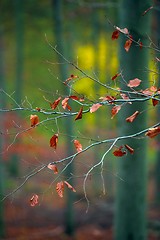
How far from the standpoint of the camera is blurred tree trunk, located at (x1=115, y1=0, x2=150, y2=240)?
7.19 meters

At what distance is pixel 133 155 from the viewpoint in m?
7.45

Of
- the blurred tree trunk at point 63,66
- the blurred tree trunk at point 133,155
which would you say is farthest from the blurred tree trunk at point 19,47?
the blurred tree trunk at point 133,155

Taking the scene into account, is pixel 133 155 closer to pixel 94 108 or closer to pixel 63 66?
pixel 94 108

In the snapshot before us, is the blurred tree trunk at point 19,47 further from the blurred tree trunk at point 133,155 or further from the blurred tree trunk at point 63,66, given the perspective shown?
the blurred tree trunk at point 133,155

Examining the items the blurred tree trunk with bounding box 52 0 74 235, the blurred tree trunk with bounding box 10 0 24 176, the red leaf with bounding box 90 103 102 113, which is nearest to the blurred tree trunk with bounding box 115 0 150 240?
the red leaf with bounding box 90 103 102 113

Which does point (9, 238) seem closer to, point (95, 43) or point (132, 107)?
point (132, 107)

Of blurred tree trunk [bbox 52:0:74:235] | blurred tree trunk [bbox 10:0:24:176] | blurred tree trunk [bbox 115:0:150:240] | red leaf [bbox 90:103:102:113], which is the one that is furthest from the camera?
blurred tree trunk [bbox 10:0:24:176]

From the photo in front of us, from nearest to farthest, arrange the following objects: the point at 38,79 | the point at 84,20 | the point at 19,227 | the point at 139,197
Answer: the point at 139,197
the point at 19,227
the point at 84,20
the point at 38,79

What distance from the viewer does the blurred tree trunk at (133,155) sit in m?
7.19

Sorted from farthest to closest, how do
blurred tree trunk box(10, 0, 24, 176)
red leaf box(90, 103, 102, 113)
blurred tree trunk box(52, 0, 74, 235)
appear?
blurred tree trunk box(10, 0, 24, 176) < blurred tree trunk box(52, 0, 74, 235) < red leaf box(90, 103, 102, 113)

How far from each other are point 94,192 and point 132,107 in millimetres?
11051

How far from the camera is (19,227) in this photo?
1259cm

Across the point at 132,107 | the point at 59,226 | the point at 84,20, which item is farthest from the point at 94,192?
the point at 132,107

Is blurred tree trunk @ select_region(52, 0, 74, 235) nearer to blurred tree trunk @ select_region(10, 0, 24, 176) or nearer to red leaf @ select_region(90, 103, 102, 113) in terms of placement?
blurred tree trunk @ select_region(10, 0, 24, 176)
